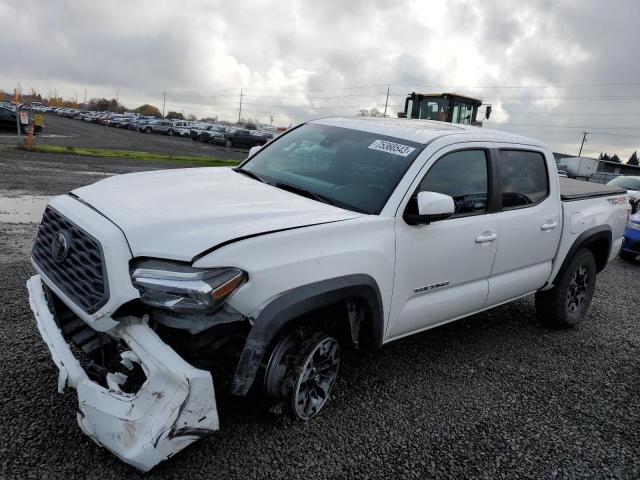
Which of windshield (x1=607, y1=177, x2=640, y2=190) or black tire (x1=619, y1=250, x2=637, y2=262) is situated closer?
black tire (x1=619, y1=250, x2=637, y2=262)

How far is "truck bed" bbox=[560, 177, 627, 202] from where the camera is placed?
5070 mm

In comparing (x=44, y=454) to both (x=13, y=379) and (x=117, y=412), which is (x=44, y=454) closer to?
(x=117, y=412)

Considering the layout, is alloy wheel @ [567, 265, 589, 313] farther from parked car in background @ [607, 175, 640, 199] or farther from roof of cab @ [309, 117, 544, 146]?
parked car in background @ [607, 175, 640, 199]

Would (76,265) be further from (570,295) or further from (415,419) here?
(570,295)

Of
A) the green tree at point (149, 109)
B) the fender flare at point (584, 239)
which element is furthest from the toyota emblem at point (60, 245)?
the green tree at point (149, 109)

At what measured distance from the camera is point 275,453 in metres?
2.92

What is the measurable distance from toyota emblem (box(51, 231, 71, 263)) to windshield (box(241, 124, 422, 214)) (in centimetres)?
147

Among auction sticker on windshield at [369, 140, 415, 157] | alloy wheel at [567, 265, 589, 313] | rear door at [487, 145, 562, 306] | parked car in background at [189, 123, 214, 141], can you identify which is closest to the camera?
auction sticker on windshield at [369, 140, 415, 157]

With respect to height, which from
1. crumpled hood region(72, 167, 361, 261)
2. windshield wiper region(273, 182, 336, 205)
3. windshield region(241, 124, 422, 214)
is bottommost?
crumpled hood region(72, 167, 361, 261)

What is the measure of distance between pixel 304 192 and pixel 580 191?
10.8 ft

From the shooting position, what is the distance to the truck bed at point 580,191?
200 inches

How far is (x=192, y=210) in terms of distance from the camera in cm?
287

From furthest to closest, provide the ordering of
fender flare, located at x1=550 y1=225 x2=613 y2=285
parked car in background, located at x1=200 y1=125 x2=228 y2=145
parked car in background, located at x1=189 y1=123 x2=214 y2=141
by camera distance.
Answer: parked car in background, located at x1=189 y1=123 x2=214 y2=141
parked car in background, located at x1=200 y1=125 x2=228 y2=145
fender flare, located at x1=550 y1=225 x2=613 y2=285

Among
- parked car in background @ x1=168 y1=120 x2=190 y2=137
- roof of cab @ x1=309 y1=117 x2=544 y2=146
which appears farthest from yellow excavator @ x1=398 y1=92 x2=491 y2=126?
parked car in background @ x1=168 y1=120 x2=190 y2=137
